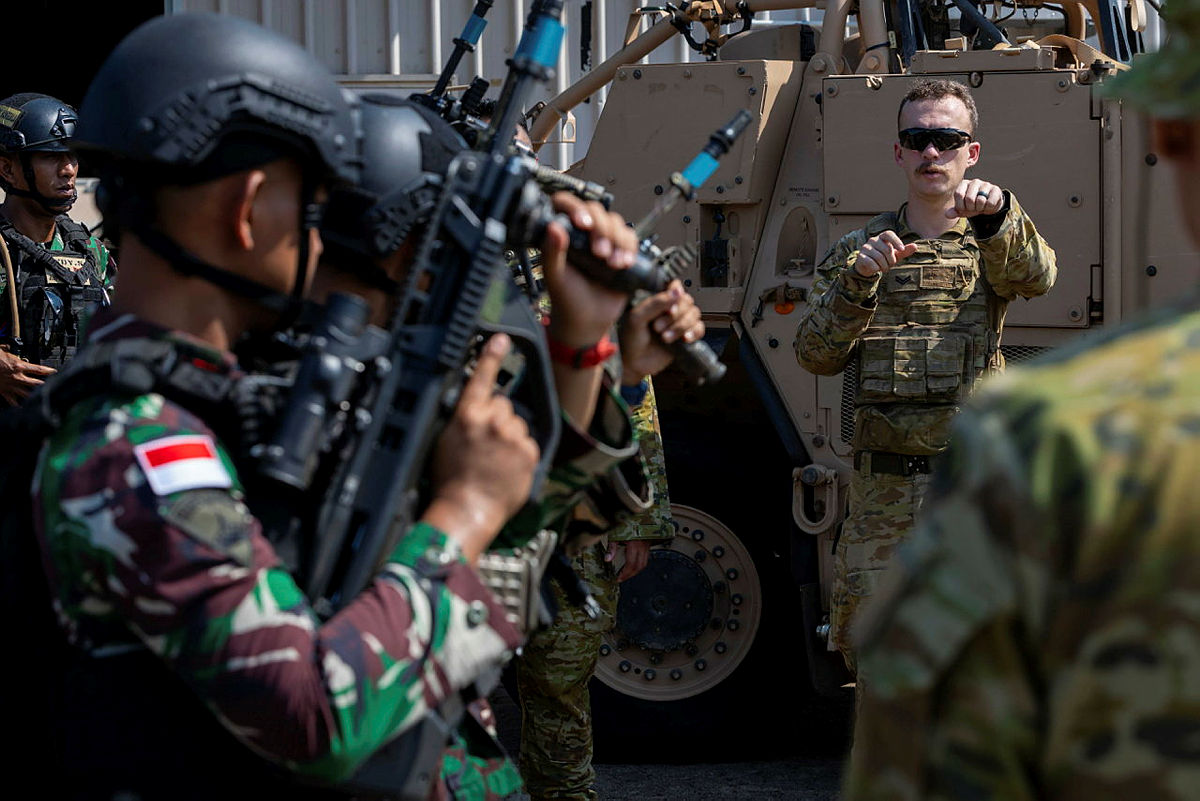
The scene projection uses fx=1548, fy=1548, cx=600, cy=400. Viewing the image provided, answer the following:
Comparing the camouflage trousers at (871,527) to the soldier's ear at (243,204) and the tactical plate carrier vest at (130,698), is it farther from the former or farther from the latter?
the soldier's ear at (243,204)

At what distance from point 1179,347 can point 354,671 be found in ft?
2.81

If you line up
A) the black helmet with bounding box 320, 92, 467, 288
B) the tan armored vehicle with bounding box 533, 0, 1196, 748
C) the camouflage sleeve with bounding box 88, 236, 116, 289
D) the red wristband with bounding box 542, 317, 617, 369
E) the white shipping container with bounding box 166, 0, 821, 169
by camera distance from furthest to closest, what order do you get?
the white shipping container with bounding box 166, 0, 821, 169, the camouflage sleeve with bounding box 88, 236, 116, 289, the tan armored vehicle with bounding box 533, 0, 1196, 748, the red wristband with bounding box 542, 317, 617, 369, the black helmet with bounding box 320, 92, 467, 288

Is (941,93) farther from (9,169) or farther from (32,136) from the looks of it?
(9,169)

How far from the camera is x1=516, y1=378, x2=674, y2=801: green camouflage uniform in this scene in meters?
3.94

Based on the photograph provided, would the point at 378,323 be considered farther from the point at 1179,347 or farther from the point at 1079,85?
the point at 1079,85

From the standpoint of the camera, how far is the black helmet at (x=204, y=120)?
62.9 inches

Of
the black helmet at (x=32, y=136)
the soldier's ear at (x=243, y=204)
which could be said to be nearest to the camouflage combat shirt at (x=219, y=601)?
the soldier's ear at (x=243, y=204)

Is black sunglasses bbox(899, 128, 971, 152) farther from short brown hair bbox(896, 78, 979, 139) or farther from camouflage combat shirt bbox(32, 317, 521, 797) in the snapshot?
camouflage combat shirt bbox(32, 317, 521, 797)

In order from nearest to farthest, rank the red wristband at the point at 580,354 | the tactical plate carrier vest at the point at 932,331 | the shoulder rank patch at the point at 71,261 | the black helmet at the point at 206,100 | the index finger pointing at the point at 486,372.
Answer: the black helmet at the point at 206,100 < the index finger pointing at the point at 486,372 < the red wristband at the point at 580,354 < the tactical plate carrier vest at the point at 932,331 < the shoulder rank patch at the point at 71,261

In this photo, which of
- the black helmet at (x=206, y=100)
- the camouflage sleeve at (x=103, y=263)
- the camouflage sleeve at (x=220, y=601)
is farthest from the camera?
the camouflage sleeve at (x=103, y=263)

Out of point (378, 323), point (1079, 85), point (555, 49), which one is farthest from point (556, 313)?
point (1079, 85)

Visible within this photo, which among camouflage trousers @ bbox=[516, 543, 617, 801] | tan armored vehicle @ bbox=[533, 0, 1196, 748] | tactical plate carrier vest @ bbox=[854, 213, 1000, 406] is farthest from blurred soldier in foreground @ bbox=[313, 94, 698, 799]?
tan armored vehicle @ bbox=[533, 0, 1196, 748]

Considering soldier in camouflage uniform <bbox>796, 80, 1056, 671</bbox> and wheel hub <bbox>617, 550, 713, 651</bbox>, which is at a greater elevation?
soldier in camouflage uniform <bbox>796, 80, 1056, 671</bbox>

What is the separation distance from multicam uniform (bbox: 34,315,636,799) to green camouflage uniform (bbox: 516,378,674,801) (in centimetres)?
233
